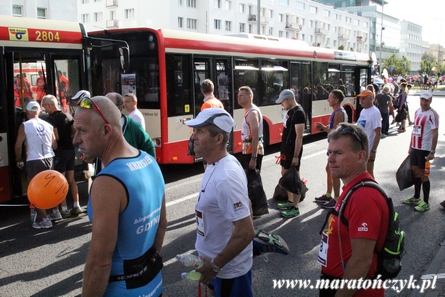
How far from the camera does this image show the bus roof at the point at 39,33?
6.64m

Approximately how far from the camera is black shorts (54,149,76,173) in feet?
22.2

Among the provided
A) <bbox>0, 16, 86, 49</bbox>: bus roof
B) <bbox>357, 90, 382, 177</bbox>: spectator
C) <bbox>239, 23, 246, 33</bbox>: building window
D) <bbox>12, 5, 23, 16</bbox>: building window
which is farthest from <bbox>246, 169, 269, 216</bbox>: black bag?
<bbox>239, 23, 246, 33</bbox>: building window

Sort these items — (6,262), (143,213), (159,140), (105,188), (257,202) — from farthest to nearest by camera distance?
(159,140), (257,202), (6,262), (143,213), (105,188)

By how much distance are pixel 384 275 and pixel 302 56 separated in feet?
39.5

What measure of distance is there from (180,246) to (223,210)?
3175 mm

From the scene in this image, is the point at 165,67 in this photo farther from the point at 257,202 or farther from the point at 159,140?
the point at 257,202

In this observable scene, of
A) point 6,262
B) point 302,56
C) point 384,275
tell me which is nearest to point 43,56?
point 6,262

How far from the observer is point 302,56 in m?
13.8

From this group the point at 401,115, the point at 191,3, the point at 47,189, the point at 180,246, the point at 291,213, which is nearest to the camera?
the point at 47,189

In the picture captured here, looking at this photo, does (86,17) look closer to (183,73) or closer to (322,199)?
(183,73)

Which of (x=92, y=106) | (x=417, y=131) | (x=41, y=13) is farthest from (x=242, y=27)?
(x=92, y=106)

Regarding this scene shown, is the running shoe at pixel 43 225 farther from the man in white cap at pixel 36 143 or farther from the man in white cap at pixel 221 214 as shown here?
the man in white cap at pixel 221 214

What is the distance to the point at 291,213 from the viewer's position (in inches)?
266

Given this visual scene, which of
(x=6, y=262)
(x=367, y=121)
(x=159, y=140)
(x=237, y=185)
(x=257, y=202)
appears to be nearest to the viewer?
(x=237, y=185)
